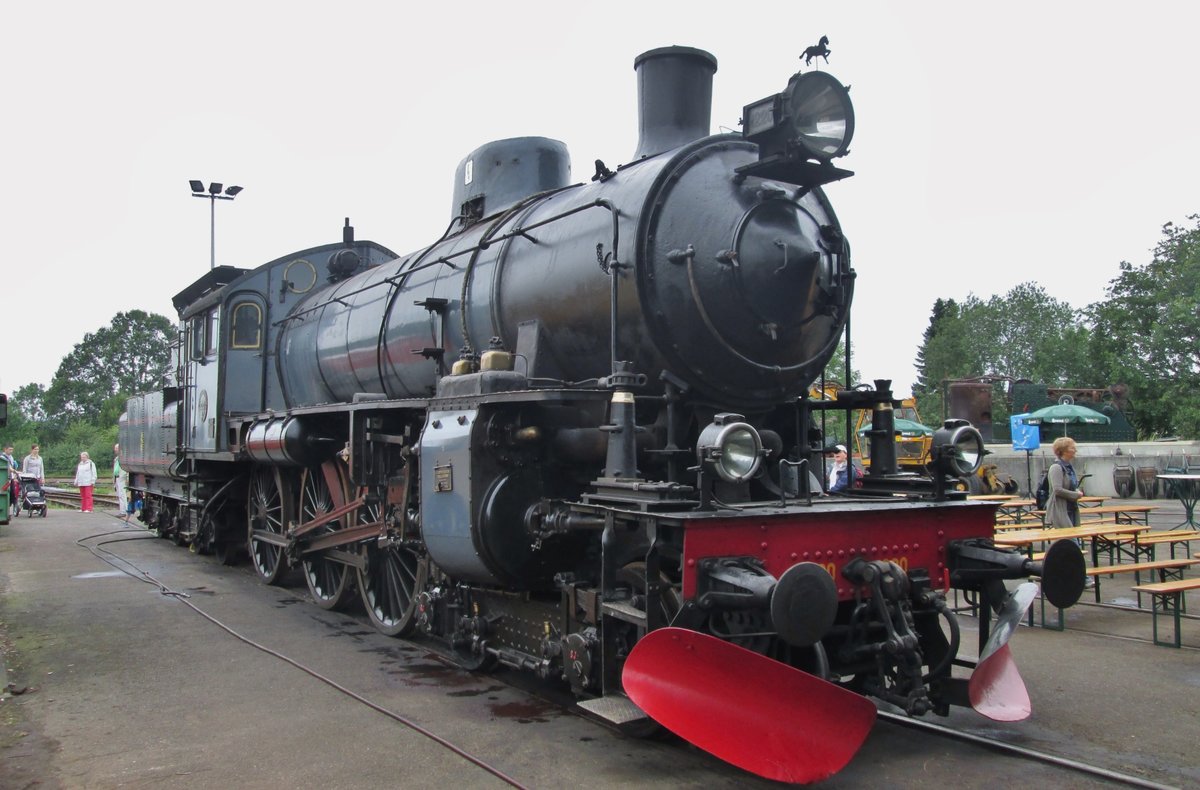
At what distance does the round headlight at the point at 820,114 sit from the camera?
15.3 feet

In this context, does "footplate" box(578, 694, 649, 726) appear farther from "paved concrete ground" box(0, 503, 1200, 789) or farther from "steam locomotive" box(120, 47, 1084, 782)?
"paved concrete ground" box(0, 503, 1200, 789)

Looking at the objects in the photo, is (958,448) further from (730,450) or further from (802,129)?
(802,129)

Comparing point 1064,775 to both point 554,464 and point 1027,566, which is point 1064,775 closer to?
point 1027,566

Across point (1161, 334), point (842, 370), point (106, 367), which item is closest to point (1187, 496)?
point (1161, 334)

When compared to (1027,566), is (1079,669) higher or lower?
lower

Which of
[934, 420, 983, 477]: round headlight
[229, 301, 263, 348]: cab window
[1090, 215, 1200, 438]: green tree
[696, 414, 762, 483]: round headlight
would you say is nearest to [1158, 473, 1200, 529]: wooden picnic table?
[934, 420, 983, 477]: round headlight

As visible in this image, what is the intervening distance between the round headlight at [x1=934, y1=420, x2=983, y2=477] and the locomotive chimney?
2.27 metres

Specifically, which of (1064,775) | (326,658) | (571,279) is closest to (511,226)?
(571,279)

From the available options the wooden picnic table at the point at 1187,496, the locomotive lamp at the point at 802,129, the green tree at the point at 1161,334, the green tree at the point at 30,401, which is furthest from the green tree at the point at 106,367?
the locomotive lamp at the point at 802,129

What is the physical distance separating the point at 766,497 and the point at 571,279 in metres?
1.64

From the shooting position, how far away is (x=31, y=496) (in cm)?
2033

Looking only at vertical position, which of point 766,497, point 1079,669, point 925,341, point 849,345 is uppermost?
point 925,341

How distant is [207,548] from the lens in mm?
12438

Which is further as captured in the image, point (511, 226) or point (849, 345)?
point (511, 226)
